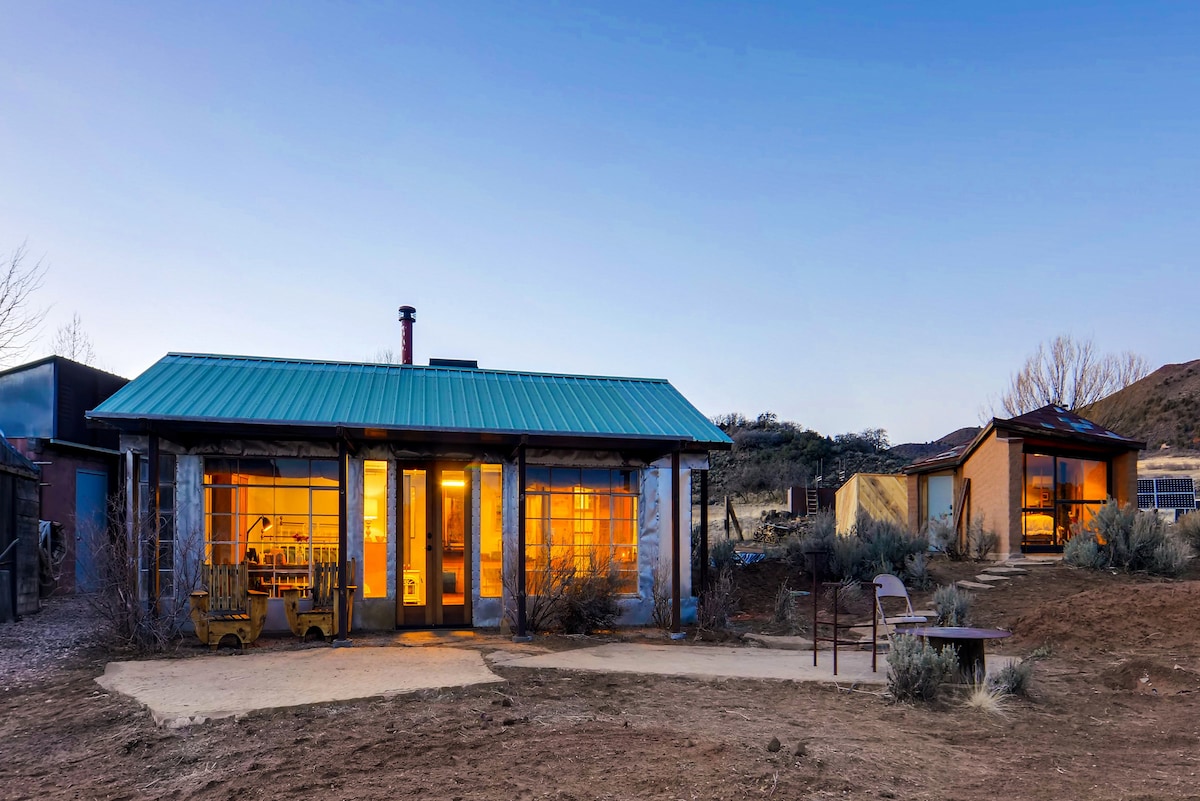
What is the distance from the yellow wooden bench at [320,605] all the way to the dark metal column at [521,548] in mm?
1907

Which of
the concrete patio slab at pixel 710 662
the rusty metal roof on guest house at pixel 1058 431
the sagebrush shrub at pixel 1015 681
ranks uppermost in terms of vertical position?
the rusty metal roof on guest house at pixel 1058 431

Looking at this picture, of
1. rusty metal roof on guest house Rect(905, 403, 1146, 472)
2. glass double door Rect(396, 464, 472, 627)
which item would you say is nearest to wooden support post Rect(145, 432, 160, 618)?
glass double door Rect(396, 464, 472, 627)

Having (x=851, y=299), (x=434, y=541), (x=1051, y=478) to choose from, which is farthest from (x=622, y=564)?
(x=851, y=299)

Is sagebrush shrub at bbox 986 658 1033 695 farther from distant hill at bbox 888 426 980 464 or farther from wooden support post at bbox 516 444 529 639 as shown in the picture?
distant hill at bbox 888 426 980 464

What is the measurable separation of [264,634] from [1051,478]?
1495 cm

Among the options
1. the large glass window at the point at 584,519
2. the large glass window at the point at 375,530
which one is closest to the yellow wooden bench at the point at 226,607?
the large glass window at the point at 375,530

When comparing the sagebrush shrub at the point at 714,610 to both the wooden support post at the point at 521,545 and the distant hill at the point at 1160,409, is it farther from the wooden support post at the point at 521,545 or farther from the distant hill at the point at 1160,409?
the distant hill at the point at 1160,409

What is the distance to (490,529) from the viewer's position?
10203 millimetres

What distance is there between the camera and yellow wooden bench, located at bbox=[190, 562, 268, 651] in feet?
27.6

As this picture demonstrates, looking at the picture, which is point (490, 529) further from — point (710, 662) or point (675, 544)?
point (710, 662)

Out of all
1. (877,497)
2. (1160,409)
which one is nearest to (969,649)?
(877,497)

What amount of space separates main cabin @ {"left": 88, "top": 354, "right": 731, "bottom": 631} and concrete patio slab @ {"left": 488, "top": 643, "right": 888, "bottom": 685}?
1175 millimetres

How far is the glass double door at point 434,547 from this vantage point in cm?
990

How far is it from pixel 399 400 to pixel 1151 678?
8.63 metres
